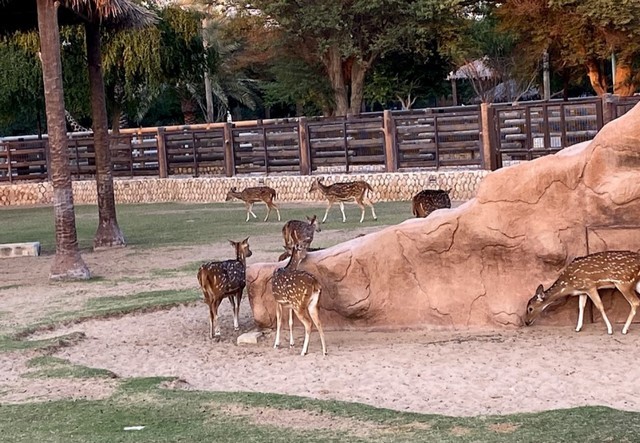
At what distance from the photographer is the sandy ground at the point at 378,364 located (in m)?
8.45

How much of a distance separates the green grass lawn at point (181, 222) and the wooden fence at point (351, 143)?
5.98 ft

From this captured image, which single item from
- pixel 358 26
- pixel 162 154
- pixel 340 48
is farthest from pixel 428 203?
pixel 358 26

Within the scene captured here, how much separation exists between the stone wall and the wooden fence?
49 cm

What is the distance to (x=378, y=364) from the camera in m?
9.73

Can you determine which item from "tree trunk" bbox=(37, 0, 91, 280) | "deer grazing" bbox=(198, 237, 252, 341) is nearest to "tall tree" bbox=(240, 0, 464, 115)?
"tree trunk" bbox=(37, 0, 91, 280)

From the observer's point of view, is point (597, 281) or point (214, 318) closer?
point (597, 281)

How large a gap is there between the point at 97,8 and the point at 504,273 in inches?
383

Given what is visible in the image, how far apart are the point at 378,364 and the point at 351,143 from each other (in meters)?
19.7

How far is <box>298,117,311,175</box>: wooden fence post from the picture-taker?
97.8 feet

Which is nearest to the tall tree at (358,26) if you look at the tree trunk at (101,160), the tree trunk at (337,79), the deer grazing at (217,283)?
the tree trunk at (337,79)

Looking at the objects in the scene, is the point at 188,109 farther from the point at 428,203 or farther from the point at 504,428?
the point at 504,428

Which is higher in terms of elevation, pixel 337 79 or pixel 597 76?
pixel 337 79

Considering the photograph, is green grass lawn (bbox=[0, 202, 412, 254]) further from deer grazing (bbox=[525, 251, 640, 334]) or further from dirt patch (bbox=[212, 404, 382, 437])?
dirt patch (bbox=[212, 404, 382, 437])

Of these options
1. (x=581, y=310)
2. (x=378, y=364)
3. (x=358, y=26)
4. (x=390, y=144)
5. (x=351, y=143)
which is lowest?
(x=378, y=364)
